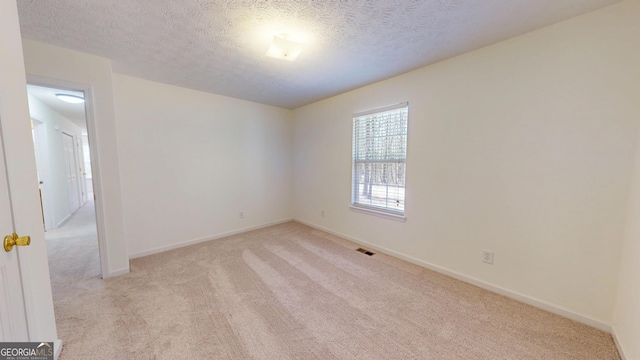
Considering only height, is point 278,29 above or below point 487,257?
above

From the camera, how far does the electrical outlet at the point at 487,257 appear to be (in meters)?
2.16

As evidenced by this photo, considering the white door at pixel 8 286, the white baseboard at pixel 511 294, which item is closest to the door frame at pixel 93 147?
the white door at pixel 8 286

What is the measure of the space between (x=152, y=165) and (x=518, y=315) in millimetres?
4378

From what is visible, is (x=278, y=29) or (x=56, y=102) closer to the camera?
(x=278, y=29)

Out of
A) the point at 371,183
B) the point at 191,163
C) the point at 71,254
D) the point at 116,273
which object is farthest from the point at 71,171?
the point at 371,183

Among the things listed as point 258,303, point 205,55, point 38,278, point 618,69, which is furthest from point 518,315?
point 205,55

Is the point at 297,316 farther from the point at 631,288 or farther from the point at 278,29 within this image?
the point at 278,29

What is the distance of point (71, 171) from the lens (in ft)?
18.8

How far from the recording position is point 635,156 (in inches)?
59.2

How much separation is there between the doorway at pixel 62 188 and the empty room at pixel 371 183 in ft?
0.45

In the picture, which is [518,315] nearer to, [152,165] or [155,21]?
[155,21]

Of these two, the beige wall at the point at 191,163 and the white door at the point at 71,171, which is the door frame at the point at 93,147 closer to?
the beige wall at the point at 191,163

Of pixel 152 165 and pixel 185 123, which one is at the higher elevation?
pixel 185 123

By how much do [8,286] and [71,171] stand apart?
6923 millimetres
